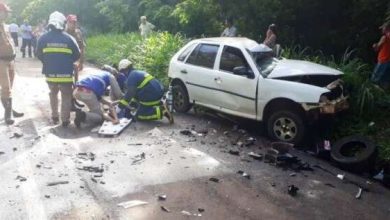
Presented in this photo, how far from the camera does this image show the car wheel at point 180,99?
9.55 metres

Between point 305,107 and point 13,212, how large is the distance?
4.80 meters

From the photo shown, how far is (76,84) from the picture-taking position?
8398 mm

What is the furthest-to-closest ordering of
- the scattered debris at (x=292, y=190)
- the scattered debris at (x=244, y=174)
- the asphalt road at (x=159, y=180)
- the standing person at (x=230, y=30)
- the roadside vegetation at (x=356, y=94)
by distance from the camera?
the standing person at (x=230, y=30) → the roadside vegetation at (x=356, y=94) → the scattered debris at (x=244, y=174) → the scattered debris at (x=292, y=190) → the asphalt road at (x=159, y=180)

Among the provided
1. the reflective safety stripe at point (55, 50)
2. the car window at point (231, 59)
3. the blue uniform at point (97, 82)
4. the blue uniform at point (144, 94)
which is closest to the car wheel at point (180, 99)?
the blue uniform at point (144, 94)

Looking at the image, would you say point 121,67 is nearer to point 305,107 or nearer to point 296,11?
point 305,107

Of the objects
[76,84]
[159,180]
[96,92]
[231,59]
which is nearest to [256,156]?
[159,180]

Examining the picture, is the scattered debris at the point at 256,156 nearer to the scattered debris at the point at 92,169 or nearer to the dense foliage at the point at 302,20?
the scattered debris at the point at 92,169

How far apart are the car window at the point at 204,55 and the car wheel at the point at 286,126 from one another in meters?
1.84

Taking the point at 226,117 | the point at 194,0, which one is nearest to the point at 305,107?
the point at 226,117

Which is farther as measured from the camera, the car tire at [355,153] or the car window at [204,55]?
the car window at [204,55]

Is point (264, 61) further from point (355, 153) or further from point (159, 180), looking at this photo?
point (159, 180)

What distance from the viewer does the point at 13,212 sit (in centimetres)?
483

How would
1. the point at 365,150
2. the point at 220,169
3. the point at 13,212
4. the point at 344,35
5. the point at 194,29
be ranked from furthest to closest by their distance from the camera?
the point at 194,29 < the point at 344,35 < the point at 365,150 < the point at 220,169 < the point at 13,212

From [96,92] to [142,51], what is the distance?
21.7ft
